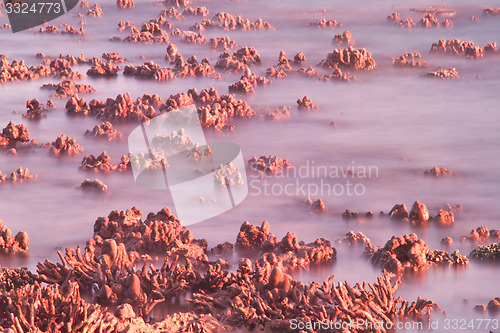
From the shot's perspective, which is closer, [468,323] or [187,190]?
[468,323]

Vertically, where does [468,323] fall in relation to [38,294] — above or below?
below

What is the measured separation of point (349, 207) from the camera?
33.0 feet

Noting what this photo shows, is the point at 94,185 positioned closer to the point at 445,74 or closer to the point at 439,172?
the point at 439,172

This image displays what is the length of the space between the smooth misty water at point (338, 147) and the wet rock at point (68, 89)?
13.8 inches

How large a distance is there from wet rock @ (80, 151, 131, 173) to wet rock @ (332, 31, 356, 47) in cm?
1171

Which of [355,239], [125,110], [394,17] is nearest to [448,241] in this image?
[355,239]

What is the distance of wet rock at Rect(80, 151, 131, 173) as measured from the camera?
11.4 m

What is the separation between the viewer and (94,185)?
1068 centimetres

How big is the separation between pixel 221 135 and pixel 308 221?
4118mm

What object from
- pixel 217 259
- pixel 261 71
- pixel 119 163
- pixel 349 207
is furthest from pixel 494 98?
pixel 217 259

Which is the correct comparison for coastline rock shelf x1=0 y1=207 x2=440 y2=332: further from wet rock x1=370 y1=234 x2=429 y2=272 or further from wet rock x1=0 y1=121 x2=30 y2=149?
wet rock x1=0 y1=121 x2=30 y2=149

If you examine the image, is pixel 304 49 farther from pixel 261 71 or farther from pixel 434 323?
pixel 434 323

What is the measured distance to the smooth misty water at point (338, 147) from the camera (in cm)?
898

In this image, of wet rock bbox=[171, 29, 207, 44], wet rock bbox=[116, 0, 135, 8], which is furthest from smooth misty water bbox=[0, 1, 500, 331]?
wet rock bbox=[116, 0, 135, 8]
